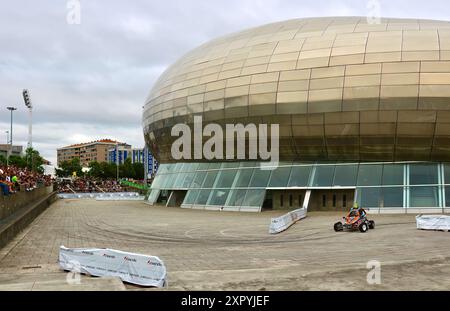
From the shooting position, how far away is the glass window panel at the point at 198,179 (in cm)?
4059

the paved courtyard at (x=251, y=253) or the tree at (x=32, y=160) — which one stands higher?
the tree at (x=32, y=160)

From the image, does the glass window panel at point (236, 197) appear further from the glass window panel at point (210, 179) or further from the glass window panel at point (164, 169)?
the glass window panel at point (164, 169)

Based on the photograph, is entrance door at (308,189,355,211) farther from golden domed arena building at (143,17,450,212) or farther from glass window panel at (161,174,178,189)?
glass window panel at (161,174,178,189)

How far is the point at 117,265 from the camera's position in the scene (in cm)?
1139

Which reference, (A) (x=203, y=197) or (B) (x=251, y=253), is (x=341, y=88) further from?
(B) (x=251, y=253)

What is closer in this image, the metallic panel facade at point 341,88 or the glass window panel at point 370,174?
the metallic panel facade at point 341,88

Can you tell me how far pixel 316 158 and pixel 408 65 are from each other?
9.22 metres

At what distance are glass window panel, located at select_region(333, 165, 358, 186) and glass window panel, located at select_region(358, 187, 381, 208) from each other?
0.99 metres

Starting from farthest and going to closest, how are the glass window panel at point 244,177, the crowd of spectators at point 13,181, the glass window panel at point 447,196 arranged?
the glass window panel at point 244,177
the glass window panel at point 447,196
the crowd of spectators at point 13,181

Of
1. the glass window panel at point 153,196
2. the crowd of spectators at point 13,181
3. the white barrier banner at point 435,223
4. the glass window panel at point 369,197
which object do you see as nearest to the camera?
the white barrier banner at point 435,223

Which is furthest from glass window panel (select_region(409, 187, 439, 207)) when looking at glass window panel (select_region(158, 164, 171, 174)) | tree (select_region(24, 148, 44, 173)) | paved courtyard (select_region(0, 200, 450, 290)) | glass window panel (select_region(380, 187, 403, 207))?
tree (select_region(24, 148, 44, 173))

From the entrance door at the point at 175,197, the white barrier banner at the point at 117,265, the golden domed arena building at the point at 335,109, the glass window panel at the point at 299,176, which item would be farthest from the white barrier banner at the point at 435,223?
the entrance door at the point at 175,197

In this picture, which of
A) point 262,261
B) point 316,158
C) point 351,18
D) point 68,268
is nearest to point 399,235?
point 262,261

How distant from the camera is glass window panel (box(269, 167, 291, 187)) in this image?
3528 cm
